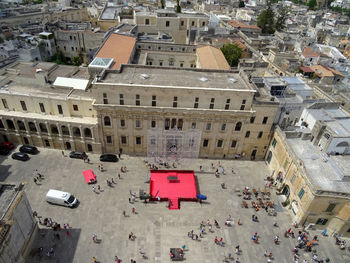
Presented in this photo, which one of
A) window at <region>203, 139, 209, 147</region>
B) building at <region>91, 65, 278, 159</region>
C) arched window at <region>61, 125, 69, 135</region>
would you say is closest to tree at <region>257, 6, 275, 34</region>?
building at <region>91, 65, 278, 159</region>

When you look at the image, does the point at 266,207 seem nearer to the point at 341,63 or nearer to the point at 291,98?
the point at 291,98

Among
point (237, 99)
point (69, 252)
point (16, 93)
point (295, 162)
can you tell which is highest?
point (237, 99)

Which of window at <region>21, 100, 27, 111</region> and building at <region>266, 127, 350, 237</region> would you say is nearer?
building at <region>266, 127, 350, 237</region>

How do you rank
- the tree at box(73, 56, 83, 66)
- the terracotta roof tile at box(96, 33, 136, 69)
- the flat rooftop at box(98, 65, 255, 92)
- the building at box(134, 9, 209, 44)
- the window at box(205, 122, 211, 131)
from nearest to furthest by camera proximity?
the flat rooftop at box(98, 65, 255, 92) → the window at box(205, 122, 211, 131) → the terracotta roof tile at box(96, 33, 136, 69) → the tree at box(73, 56, 83, 66) → the building at box(134, 9, 209, 44)

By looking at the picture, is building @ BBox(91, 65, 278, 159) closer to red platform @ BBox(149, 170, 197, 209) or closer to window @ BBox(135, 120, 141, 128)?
window @ BBox(135, 120, 141, 128)

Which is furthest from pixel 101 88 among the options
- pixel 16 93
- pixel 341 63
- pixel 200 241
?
pixel 341 63

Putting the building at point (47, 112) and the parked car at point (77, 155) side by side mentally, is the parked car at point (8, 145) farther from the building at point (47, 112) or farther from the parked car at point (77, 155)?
the parked car at point (77, 155)
